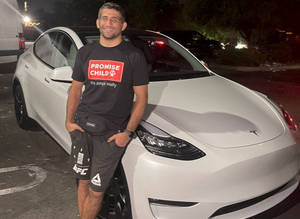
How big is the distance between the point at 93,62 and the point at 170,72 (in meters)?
1.63

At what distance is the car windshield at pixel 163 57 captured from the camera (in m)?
3.99

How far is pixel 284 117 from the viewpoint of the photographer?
354 cm

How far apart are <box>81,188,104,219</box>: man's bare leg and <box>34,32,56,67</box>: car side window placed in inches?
82.8

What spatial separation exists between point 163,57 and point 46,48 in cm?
157

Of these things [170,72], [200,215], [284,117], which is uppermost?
[170,72]

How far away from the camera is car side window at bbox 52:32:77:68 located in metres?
3.96

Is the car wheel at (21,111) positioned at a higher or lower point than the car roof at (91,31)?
lower

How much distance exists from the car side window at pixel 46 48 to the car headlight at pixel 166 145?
82.5 inches

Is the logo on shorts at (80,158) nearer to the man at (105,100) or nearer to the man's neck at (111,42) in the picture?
the man at (105,100)

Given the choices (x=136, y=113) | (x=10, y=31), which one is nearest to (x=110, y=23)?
(x=136, y=113)

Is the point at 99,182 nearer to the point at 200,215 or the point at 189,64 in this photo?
the point at 200,215

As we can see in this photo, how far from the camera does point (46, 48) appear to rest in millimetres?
4789

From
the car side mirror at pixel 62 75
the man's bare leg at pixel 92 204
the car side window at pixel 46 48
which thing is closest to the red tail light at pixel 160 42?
A: the car side window at pixel 46 48

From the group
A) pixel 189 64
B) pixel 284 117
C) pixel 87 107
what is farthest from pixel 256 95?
pixel 87 107
